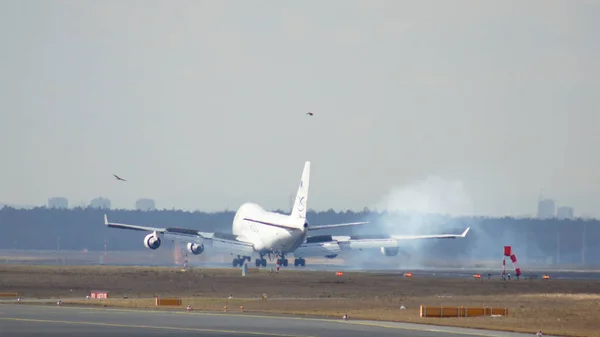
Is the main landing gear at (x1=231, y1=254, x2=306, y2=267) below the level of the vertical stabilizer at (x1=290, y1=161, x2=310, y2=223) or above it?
below

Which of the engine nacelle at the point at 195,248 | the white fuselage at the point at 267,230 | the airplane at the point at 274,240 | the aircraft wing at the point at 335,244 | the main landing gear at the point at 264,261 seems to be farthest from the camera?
the engine nacelle at the point at 195,248

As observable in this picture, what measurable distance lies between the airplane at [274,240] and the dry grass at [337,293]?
15.4 metres

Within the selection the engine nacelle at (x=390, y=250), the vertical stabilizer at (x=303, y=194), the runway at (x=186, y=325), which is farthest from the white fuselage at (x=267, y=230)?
the runway at (x=186, y=325)

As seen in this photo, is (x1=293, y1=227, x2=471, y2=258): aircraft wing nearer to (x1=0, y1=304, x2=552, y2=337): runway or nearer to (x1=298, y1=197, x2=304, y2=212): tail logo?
(x1=298, y1=197, x2=304, y2=212): tail logo

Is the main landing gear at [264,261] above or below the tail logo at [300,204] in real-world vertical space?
below

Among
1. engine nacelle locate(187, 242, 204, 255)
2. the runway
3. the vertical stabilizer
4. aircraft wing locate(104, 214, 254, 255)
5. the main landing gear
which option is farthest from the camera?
engine nacelle locate(187, 242, 204, 255)

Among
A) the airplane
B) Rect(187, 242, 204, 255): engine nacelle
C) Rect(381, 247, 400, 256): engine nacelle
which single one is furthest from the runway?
Rect(381, 247, 400, 256): engine nacelle

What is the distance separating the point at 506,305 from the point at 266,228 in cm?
6270

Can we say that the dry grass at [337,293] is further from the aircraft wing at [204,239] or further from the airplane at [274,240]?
the aircraft wing at [204,239]

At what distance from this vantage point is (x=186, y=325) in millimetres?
53000

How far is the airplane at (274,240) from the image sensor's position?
12988 centimetres

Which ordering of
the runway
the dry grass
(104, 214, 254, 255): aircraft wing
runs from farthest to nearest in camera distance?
1. (104, 214, 254, 255): aircraft wing
2. the dry grass
3. the runway

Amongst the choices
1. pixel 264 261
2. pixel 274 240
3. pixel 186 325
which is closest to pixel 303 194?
pixel 274 240

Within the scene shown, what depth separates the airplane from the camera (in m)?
130
